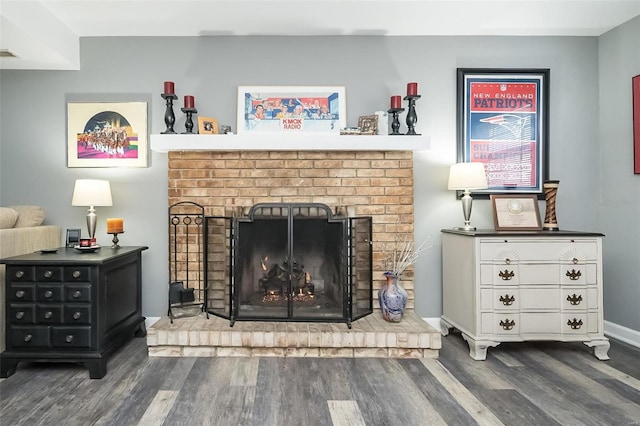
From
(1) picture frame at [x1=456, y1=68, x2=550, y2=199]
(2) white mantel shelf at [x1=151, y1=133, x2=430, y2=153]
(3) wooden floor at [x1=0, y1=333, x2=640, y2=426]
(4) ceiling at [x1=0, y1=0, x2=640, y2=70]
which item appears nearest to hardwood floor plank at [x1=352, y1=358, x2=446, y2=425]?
(3) wooden floor at [x1=0, y1=333, x2=640, y2=426]

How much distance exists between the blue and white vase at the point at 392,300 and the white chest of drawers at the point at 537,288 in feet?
1.55

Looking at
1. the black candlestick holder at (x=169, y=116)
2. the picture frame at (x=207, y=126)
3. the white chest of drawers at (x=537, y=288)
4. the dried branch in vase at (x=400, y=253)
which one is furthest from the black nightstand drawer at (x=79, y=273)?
the white chest of drawers at (x=537, y=288)

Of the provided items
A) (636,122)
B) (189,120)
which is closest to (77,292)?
(189,120)

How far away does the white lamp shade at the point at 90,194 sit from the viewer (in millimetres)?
2691

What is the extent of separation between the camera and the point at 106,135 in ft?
9.83

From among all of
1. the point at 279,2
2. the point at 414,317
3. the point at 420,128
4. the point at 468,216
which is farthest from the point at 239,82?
the point at 414,317

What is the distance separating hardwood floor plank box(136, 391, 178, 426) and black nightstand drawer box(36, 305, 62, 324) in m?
0.79

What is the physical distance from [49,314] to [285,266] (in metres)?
1.44

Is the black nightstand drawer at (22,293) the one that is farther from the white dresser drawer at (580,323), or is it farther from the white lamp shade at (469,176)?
the white dresser drawer at (580,323)

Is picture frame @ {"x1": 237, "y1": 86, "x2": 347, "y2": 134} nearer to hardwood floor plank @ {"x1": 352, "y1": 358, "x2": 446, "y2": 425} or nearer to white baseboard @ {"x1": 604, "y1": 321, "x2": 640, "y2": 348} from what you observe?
hardwood floor plank @ {"x1": 352, "y1": 358, "x2": 446, "y2": 425}

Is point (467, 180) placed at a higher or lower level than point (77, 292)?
higher

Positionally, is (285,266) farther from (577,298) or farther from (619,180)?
A: (619,180)

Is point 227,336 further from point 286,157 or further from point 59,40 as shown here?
point 59,40

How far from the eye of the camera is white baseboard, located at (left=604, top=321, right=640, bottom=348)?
8.86 ft
